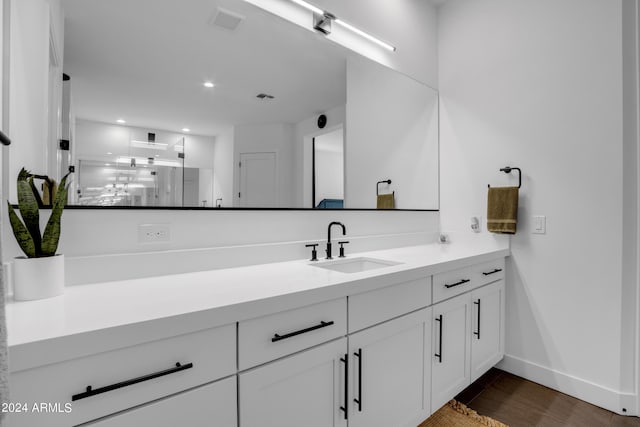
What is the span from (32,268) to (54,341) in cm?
42

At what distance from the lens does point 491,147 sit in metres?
2.34

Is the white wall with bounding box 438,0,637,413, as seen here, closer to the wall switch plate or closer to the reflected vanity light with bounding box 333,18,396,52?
the wall switch plate

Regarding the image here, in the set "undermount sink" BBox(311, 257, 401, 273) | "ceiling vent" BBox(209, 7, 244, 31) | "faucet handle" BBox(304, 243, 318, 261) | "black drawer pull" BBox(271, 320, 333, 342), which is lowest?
"black drawer pull" BBox(271, 320, 333, 342)

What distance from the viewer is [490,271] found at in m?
2.07

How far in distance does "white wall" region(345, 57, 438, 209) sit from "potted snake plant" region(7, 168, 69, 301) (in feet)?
4.80

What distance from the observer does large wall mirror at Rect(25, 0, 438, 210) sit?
4.21 ft

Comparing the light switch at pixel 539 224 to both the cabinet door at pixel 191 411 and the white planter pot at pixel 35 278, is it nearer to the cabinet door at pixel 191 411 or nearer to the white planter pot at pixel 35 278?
the cabinet door at pixel 191 411

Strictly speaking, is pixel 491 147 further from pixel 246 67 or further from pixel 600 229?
pixel 246 67

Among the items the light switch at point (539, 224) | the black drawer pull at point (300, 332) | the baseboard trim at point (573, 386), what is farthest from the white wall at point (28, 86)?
the baseboard trim at point (573, 386)

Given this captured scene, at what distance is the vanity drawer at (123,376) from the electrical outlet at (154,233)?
0.66 m

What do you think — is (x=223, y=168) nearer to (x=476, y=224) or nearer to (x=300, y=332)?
(x=300, y=332)

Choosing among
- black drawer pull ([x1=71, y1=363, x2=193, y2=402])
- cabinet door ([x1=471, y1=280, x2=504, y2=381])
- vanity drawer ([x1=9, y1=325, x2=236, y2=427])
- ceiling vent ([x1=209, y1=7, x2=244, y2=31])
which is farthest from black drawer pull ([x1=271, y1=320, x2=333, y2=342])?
ceiling vent ([x1=209, y1=7, x2=244, y2=31])

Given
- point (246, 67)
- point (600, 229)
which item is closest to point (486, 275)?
point (600, 229)

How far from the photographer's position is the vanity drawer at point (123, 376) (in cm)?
68
